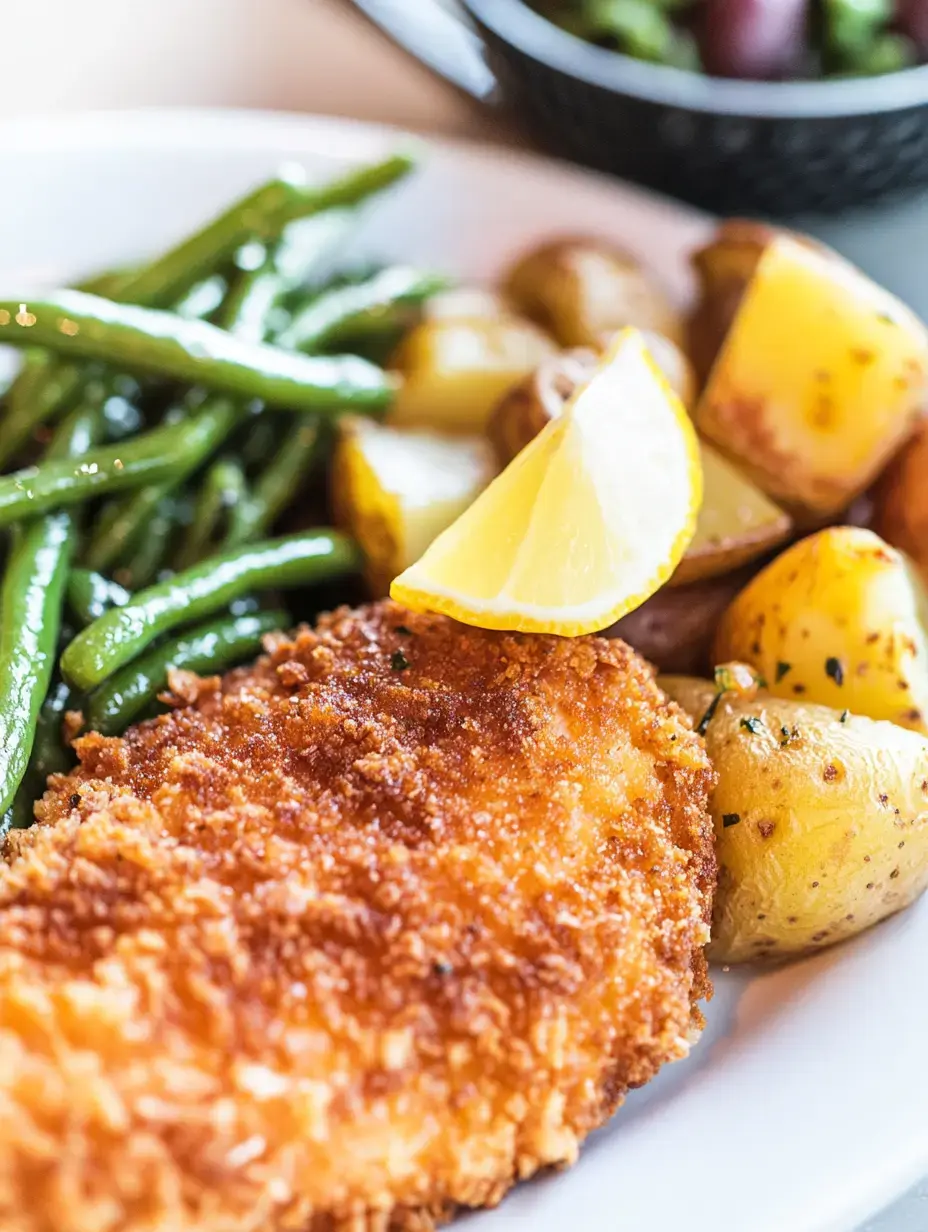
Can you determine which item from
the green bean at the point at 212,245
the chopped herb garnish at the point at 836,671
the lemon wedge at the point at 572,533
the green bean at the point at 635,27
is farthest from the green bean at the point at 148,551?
the green bean at the point at 635,27

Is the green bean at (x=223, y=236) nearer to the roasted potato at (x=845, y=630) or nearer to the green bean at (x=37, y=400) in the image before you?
the green bean at (x=37, y=400)

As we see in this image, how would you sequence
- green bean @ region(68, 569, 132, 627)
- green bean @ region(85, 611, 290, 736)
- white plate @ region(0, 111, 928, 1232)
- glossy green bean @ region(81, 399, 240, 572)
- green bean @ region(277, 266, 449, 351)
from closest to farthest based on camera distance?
white plate @ region(0, 111, 928, 1232) < green bean @ region(85, 611, 290, 736) < green bean @ region(68, 569, 132, 627) < glossy green bean @ region(81, 399, 240, 572) < green bean @ region(277, 266, 449, 351)

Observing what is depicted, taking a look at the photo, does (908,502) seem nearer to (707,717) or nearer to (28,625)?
(707,717)

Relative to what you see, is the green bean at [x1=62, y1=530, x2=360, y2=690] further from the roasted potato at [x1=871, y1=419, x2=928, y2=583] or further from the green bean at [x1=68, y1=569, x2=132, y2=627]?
the roasted potato at [x1=871, y1=419, x2=928, y2=583]

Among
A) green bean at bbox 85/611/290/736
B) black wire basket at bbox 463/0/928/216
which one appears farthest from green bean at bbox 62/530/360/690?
black wire basket at bbox 463/0/928/216

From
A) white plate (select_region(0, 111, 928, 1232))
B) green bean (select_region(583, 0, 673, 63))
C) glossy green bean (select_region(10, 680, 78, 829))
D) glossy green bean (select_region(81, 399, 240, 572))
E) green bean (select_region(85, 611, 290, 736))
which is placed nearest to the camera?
white plate (select_region(0, 111, 928, 1232))

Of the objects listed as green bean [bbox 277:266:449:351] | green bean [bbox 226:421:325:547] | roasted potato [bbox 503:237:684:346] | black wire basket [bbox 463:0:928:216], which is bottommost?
green bean [bbox 226:421:325:547]
